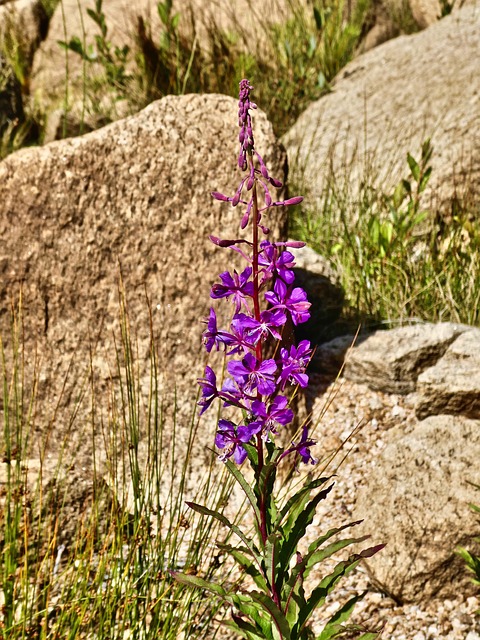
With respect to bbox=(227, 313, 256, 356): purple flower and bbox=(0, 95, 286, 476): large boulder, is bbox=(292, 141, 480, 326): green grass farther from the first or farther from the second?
bbox=(227, 313, 256, 356): purple flower

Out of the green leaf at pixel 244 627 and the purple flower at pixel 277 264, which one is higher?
the purple flower at pixel 277 264

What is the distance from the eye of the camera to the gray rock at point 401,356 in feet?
11.4

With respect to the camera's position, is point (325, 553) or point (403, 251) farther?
point (403, 251)

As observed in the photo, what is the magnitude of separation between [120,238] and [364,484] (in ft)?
4.75

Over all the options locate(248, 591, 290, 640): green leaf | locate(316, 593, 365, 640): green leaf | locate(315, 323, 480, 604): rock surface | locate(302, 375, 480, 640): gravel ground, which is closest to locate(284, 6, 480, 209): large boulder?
locate(315, 323, 480, 604): rock surface

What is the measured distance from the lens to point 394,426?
11.1ft

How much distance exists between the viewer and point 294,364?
1524mm

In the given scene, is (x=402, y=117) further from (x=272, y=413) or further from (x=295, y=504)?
(x=272, y=413)

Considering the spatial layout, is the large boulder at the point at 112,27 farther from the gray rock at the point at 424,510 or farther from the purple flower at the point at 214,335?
the purple flower at the point at 214,335

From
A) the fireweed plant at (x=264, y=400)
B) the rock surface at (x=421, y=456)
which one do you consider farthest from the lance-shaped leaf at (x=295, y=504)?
the rock surface at (x=421, y=456)

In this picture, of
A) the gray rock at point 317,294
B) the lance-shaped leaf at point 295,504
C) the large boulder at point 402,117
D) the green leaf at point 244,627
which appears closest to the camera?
the lance-shaped leaf at point 295,504

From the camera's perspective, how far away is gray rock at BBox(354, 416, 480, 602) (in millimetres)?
2584

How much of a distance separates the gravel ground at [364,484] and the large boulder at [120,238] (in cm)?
61

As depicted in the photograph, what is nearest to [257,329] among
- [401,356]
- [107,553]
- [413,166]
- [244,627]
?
[244,627]
